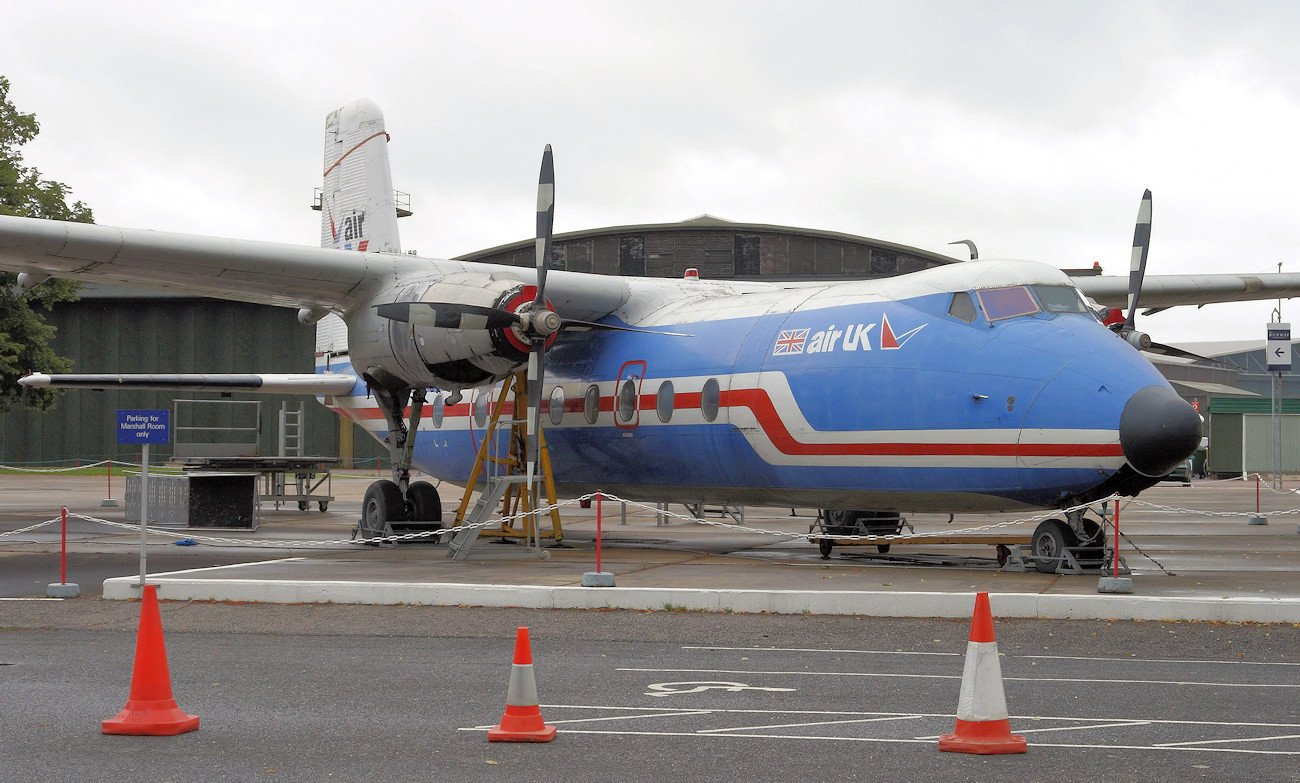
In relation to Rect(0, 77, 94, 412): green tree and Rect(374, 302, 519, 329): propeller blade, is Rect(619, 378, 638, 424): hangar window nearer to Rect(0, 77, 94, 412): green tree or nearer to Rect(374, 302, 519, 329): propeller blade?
Answer: Rect(374, 302, 519, 329): propeller blade

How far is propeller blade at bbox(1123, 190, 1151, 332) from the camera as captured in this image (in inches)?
676

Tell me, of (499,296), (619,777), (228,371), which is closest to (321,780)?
(619,777)

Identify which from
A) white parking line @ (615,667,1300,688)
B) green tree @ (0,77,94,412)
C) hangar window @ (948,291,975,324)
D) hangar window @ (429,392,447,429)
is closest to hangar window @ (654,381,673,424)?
hangar window @ (948,291,975,324)

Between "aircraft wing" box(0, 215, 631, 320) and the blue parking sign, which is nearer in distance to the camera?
the blue parking sign

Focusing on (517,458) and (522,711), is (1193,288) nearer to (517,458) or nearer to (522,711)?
(517,458)

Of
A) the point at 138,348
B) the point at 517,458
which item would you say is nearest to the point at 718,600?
the point at 517,458

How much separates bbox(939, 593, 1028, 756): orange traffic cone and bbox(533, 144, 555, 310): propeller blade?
10.9 metres

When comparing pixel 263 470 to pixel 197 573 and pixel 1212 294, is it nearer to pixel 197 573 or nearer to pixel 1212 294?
pixel 197 573

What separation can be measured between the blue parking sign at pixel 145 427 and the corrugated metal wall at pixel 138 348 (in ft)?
144

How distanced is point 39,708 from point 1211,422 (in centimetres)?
4616

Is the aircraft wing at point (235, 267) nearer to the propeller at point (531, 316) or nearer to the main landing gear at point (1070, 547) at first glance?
the propeller at point (531, 316)

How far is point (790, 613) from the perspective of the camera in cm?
1167

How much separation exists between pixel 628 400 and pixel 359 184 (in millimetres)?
8036

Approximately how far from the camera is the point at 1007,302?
44.3 feet
